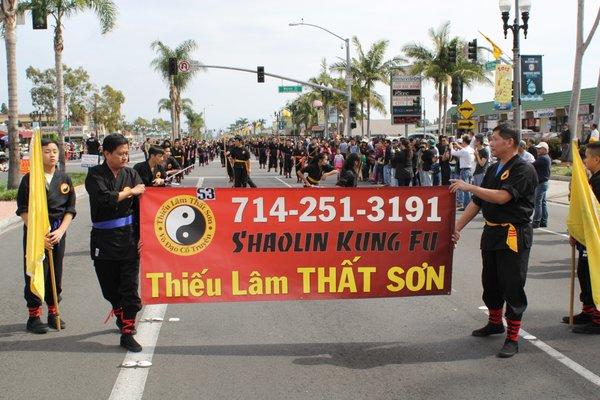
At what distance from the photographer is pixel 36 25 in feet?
68.8

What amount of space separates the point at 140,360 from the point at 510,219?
3.18 metres

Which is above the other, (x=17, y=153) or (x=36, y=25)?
(x=36, y=25)

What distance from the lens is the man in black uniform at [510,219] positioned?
215 inches

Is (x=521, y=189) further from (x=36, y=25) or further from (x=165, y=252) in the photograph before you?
(x=36, y=25)

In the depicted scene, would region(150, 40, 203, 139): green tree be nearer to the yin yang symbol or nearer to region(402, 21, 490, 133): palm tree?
region(402, 21, 490, 133): palm tree

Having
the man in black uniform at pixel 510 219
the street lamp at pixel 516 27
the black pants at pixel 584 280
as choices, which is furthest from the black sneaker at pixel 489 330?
the street lamp at pixel 516 27

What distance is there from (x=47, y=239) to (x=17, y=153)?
1772 cm


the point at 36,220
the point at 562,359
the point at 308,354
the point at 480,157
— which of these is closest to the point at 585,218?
the point at 562,359

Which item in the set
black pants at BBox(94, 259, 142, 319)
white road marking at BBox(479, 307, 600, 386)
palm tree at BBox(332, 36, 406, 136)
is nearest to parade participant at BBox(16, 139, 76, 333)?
black pants at BBox(94, 259, 142, 319)

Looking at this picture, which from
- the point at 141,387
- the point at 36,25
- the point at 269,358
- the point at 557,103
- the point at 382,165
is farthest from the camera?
the point at 557,103

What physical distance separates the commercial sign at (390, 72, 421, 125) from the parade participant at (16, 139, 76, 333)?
32901mm

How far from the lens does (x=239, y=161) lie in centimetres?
1944

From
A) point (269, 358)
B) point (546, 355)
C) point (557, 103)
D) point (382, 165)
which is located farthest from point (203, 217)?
point (557, 103)

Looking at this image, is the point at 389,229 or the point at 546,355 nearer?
the point at 546,355
